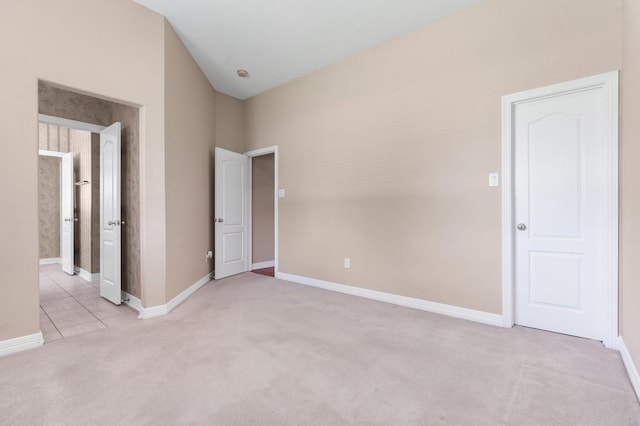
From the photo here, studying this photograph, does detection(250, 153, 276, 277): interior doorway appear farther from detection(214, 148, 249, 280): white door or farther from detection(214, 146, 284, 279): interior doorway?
detection(214, 148, 249, 280): white door

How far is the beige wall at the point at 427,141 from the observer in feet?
7.98

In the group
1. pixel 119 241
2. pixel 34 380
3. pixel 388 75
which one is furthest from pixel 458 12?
pixel 34 380

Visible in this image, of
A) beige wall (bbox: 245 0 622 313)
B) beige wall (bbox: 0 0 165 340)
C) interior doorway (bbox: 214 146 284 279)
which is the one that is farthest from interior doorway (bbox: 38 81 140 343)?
beige wall (bbox: 245 0 622 313)

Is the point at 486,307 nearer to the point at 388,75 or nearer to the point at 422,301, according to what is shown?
the point at 422,301

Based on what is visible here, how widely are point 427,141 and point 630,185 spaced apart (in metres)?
1.54

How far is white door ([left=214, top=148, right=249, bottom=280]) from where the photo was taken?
4.44 m

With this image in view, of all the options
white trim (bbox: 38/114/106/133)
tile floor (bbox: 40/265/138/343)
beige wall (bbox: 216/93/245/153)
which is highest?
beige wall (bbox: 216/93/245/153)

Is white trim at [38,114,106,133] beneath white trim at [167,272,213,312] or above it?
above

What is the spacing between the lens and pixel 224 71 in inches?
159

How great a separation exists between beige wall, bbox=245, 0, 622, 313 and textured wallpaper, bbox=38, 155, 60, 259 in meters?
5.32

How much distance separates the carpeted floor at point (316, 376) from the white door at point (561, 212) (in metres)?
0.24

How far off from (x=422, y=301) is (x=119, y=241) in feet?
10.8

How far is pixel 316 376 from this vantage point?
1.84m

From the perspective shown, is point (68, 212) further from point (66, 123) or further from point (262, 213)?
point (262, 213)
